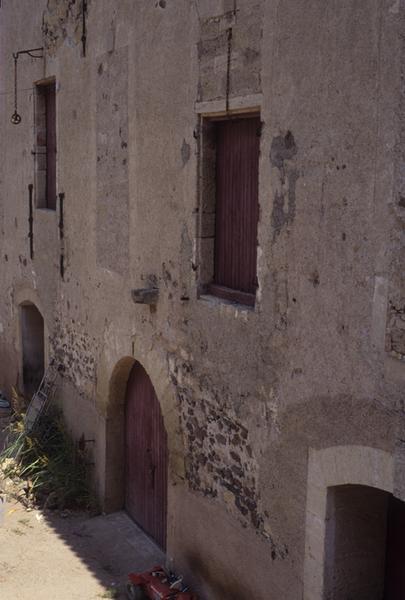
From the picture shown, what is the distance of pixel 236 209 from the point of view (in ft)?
21.2

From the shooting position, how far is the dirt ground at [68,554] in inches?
294

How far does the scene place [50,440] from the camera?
392 inches

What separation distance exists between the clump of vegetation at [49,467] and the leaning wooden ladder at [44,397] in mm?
104

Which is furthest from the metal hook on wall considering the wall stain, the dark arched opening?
the wall stain

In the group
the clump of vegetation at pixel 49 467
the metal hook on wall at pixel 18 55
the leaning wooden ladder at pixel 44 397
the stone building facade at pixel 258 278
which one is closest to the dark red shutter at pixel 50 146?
the metal hook on wall at pixel 18 55

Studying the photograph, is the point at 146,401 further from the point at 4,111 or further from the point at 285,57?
the point at 4,111

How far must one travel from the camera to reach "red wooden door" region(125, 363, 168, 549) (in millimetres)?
8125

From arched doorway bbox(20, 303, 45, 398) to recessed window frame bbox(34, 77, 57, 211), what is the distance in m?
1.88

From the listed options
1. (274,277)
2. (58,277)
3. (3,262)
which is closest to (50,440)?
(58,277)

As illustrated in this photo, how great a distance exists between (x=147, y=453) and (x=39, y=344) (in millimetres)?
4427

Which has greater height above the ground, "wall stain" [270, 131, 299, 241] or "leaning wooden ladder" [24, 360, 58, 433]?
"wall stain" [270, 131, 299, 241]

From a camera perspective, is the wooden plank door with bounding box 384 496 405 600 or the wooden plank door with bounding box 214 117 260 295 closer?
the wooden plank door with bounding box 384 496 405 600

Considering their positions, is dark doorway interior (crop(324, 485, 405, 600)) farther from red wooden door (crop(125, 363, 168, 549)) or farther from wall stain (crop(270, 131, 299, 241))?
red wooden door (crop(125, 363, 168, 549))

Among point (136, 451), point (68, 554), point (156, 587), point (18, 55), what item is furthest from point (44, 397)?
point (18, 55)
